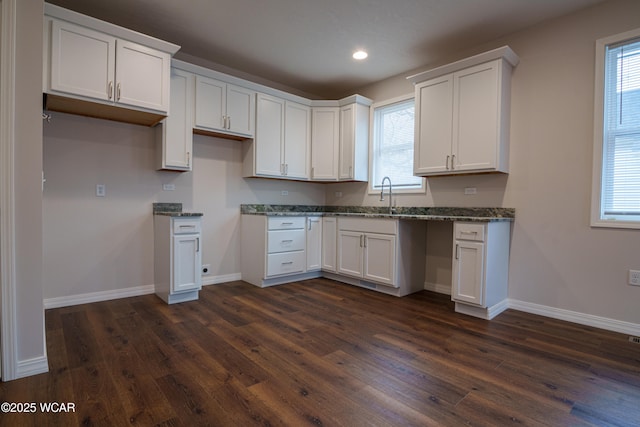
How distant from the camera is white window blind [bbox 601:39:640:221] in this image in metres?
2.53

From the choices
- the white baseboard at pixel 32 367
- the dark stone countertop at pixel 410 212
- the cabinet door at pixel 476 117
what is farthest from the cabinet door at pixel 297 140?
the white baseboard at pixel 32 367

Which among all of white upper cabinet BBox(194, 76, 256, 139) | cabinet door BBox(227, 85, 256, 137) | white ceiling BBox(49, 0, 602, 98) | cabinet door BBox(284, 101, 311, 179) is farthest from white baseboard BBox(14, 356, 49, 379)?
cabinet door BBox(284, 101, 311, 179)

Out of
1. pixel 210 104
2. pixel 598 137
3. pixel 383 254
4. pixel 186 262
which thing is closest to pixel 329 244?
pixel 383 254

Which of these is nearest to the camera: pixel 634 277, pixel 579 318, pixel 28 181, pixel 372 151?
pixel 28 181

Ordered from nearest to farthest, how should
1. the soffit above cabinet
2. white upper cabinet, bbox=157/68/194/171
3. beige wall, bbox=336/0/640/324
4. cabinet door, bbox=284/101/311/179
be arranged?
beige wall, bbox=336/0/640/324
the soffit above cabinet
white upper cabinet, bbox=157/68/194/171
cabinet door, bbox=284/101/311/179

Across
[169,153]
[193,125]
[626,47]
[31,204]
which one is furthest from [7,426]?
[626,47]

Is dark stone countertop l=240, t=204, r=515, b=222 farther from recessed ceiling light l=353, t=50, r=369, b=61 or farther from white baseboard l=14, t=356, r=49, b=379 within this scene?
white baseboard l=14, t=356, r=49, b=379

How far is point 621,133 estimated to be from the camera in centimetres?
257

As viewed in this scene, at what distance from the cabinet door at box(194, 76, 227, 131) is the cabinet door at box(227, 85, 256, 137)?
0.24ft

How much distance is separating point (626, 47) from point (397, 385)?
3131 millimetres

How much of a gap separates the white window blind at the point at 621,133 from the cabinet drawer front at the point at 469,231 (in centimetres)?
94

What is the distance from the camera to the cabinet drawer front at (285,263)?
3.80m

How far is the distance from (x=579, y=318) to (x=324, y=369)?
91.8 inches

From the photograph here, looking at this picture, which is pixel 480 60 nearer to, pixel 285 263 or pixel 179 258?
pixel 285 263
